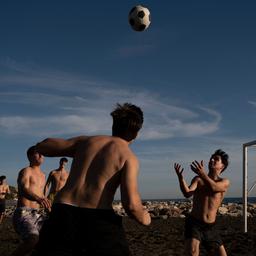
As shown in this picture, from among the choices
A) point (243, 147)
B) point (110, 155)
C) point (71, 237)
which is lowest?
point (71, 237)

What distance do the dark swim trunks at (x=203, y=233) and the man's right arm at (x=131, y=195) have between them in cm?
394

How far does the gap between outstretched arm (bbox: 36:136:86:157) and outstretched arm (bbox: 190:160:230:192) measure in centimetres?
306

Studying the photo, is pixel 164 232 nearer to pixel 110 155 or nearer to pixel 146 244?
pixel 146 244

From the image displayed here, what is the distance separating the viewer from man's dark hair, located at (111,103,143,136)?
13.9 feet

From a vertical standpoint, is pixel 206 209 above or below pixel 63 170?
below

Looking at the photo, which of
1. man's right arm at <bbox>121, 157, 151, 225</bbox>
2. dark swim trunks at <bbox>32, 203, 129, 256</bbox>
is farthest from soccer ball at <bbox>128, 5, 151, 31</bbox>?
dark swim trunks at <bbox>32, 203, 129, 256</bbox>

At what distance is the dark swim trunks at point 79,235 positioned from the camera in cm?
393

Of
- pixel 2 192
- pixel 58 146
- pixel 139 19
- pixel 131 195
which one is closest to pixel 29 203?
pixel 58 146

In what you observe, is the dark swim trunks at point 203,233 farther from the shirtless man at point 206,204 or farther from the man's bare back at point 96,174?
the man's bare back at point 96,174

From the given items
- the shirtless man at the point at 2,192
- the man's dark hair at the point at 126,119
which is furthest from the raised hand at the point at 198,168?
the shirtless man at the point at 2,192

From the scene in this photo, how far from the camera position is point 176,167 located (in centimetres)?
714

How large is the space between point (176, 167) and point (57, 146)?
3131 mm

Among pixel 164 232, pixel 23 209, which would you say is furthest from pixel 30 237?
pixel 164 232

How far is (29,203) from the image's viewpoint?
8.31 metres
